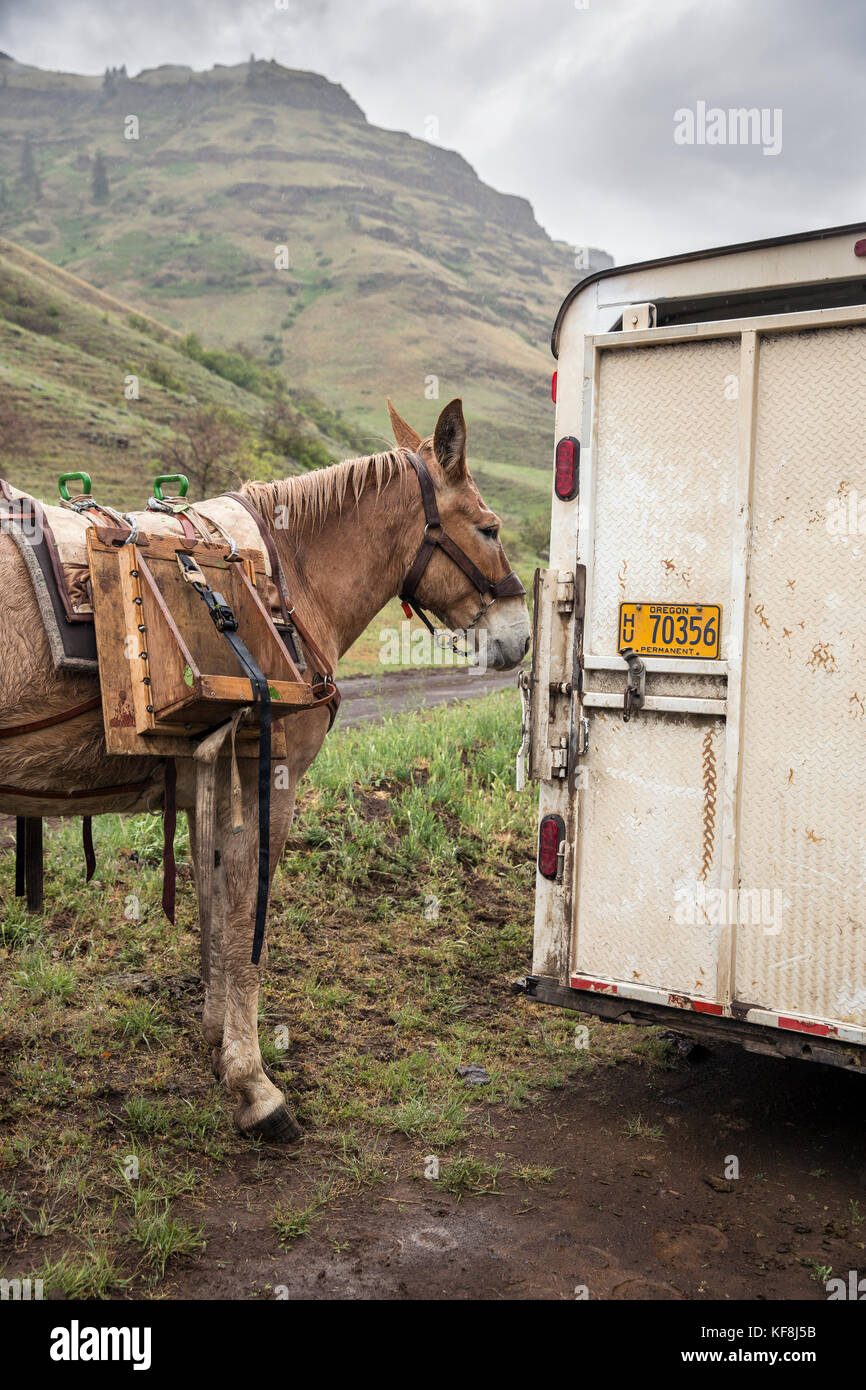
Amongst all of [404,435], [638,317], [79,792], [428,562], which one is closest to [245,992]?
[79,792]

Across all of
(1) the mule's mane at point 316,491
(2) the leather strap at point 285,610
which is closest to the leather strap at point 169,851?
(2) the leather strap at point 285,610

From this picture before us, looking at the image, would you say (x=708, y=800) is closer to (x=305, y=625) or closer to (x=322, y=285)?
(x=305, y=625)

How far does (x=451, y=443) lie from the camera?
3.98 m

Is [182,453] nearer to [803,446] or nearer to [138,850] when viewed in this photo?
[138,850]

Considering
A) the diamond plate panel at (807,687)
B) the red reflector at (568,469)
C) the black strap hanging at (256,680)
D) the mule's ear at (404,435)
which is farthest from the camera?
the mule's ear at (404,435)

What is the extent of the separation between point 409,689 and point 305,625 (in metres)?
11.0

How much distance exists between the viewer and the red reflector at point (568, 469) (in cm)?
380

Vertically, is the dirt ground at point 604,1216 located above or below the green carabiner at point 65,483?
below

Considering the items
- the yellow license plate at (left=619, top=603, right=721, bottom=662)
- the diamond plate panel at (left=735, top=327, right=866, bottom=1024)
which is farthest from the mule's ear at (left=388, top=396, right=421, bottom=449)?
the diamond plate panel at (left=735, top=327, right=866, bottom=1024)

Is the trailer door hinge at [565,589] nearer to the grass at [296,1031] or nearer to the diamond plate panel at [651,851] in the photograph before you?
the diamond plate panel at [651,851]

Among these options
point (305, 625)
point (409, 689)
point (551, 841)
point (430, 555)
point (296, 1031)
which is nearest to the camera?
point (305, 625)

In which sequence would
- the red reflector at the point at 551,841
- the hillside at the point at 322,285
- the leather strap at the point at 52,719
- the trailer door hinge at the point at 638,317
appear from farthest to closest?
the hillside at the point at 322,285 → the red reflector at the point at 551,841 → the trailer door hinge at the point at 638,317 → the leather strap at the point at 52,719

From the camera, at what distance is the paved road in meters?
11.9
